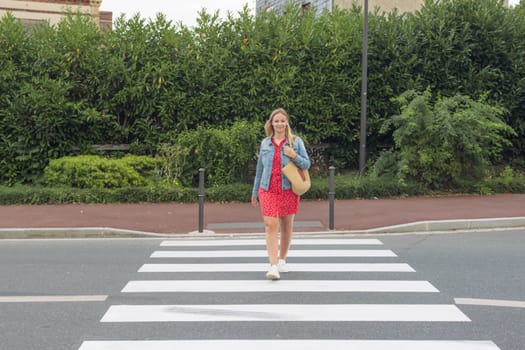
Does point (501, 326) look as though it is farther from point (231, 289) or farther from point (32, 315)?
point (32, 315)

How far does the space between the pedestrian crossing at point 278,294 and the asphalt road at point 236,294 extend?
4cm

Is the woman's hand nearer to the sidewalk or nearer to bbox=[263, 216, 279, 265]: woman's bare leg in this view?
bbox=[263, 216, 279, 265]: woman's bare leg

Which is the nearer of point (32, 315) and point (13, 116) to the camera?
point (32, 315)

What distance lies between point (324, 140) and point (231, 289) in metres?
10.9

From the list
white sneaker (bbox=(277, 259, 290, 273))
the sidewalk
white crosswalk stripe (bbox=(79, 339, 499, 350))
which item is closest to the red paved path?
the sidewalk

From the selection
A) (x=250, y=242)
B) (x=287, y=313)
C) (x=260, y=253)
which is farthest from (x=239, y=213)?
(x=287, y=313)

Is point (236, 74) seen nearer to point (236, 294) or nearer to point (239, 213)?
point (239, 213)

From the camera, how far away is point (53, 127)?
15258 millimetres

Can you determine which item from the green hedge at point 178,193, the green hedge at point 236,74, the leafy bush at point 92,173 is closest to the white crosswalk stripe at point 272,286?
the green hedge at point 178,193

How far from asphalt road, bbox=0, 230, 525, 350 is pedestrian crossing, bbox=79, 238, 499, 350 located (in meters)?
0.04

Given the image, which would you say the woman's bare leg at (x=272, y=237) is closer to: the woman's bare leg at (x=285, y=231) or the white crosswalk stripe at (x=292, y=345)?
the woman's bare leg at (x=285, y=231)

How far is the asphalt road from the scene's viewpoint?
5352 millimetres

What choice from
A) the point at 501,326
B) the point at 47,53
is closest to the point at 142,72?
the point at 47,53

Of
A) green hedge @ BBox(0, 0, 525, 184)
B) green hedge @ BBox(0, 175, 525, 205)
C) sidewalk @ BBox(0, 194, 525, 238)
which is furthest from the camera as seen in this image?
green hedge @ BBox(0, 0, 525, 184)
